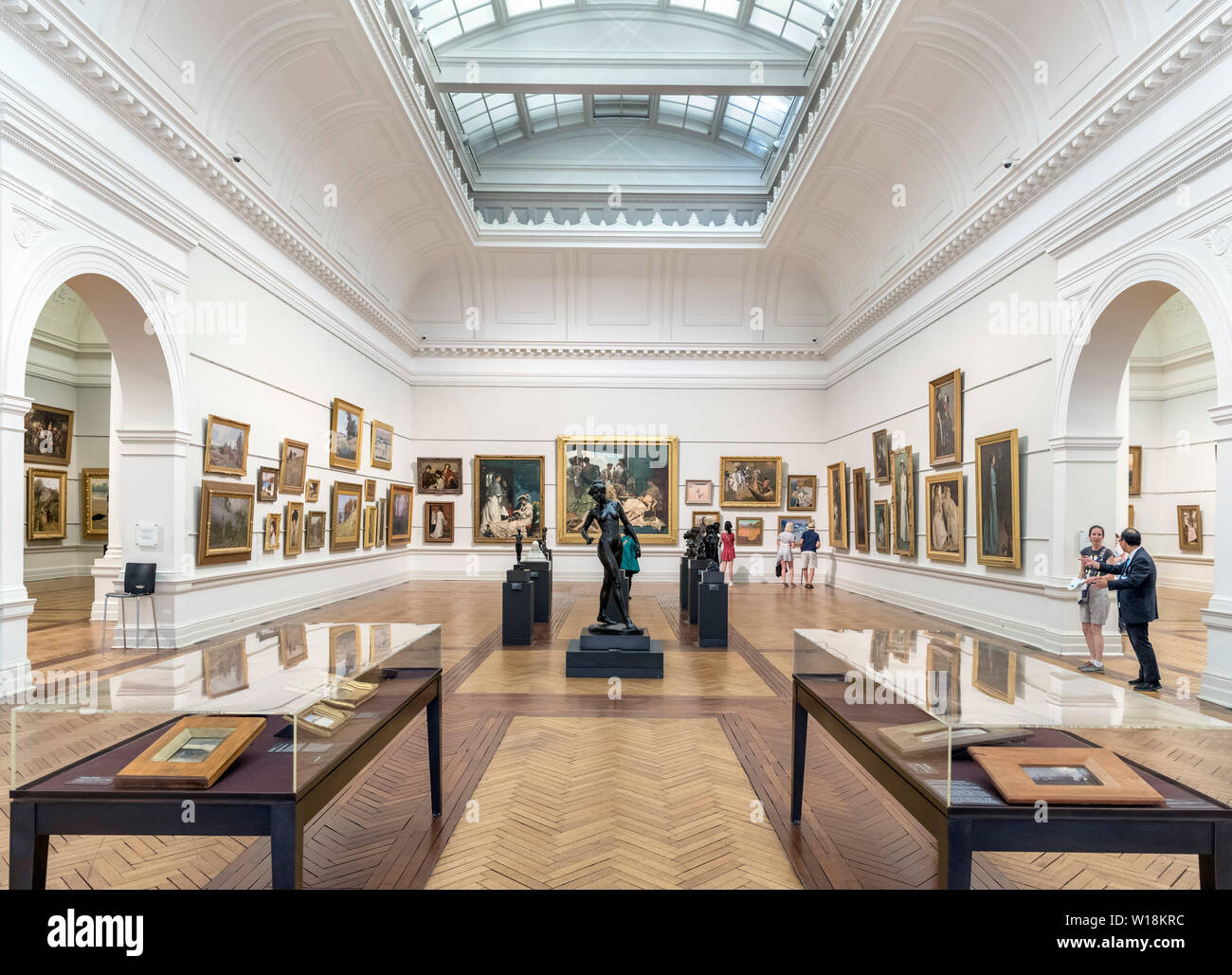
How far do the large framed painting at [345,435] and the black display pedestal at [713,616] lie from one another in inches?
362

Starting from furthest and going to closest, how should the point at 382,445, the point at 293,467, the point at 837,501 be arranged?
the point at 837,501, the point at 382,445, the point at 293,467

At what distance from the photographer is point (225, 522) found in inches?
432

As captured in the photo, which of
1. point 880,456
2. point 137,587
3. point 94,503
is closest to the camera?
point 137,587

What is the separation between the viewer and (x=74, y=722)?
2.63m

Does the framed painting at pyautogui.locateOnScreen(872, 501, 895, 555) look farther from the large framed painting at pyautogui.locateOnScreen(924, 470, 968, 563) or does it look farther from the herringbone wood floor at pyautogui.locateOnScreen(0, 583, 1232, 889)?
the herringbone wood floor at pyautogui.locateOnScreen(0, 583, 1232, 889)

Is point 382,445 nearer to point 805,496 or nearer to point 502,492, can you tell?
point 502,492

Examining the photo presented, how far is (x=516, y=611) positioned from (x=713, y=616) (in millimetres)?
3087

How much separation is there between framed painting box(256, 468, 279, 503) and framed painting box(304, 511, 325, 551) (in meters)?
1.47

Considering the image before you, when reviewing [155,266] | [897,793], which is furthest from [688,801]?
[155,266]

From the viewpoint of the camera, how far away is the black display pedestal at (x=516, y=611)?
10680 mm

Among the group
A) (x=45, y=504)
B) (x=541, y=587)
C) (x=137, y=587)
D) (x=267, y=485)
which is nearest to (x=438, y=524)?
(x=267, y=485)

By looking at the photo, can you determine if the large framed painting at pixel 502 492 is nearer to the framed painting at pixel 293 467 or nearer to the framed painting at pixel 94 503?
the framed painting at pixel 293 467

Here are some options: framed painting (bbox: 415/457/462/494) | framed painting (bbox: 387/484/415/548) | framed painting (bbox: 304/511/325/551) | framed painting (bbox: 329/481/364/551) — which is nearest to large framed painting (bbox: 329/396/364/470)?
framed painting (bbox: 329/481/364/551)
